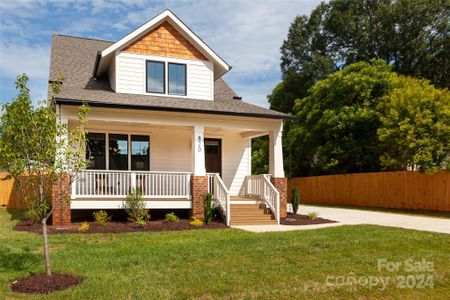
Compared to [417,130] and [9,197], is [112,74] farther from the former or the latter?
[417,130]

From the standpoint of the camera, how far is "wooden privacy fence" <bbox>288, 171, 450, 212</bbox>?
700 inches

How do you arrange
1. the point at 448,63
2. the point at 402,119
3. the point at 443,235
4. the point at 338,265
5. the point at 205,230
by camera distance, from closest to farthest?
the point at 338,265 → the point at 443,235 → the point at 205,230 → the point at 402,119 → the point at 448,63

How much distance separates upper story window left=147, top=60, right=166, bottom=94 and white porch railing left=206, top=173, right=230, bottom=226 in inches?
156

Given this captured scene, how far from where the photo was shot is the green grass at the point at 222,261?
20.3ft

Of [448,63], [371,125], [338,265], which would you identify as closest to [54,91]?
[338,265]

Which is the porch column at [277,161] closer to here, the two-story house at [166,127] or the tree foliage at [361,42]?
the two-story house at [166,127]

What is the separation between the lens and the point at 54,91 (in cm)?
A: 726

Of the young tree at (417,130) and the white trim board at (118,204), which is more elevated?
the young tree at (417,130)

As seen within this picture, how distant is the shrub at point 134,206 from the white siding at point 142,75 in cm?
418

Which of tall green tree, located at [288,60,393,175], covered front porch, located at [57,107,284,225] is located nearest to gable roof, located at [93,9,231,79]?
covered front porch, located at [57,107,284,225]

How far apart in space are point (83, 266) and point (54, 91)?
3260 millimetres

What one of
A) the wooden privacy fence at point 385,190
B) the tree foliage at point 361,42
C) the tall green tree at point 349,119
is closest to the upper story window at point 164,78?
the wooden privacy fence at point 385,190

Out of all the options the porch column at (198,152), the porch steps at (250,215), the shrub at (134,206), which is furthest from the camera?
the porch column at (198,152)

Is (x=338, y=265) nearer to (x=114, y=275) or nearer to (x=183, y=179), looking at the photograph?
(x=114, y=275)
